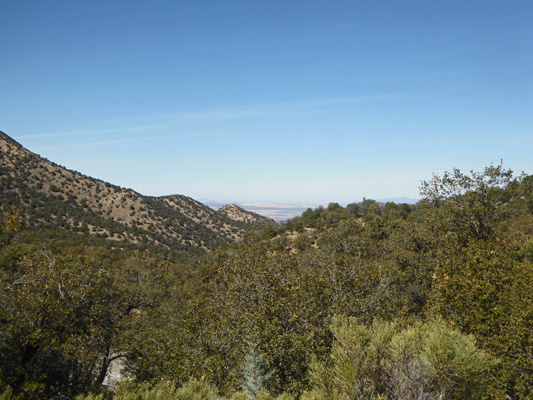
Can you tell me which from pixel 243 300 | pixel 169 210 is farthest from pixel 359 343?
pixel 169 210

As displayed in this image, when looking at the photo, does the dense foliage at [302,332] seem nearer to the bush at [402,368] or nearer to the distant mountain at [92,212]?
the bush at [402,368]

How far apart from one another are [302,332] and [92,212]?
99.9 metres

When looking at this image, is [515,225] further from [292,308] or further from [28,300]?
[28,300]

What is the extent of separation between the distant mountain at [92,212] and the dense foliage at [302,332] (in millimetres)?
61926

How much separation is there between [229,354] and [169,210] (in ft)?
371

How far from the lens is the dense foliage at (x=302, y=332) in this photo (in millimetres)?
11547

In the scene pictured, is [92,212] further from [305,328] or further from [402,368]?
[402,368]

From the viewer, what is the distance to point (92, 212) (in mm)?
97062

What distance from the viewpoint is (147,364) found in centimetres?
1831

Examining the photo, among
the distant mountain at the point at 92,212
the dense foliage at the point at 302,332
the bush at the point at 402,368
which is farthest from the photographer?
the distant mountain at the point at 92,212

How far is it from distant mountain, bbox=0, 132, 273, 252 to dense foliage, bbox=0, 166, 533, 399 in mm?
61926

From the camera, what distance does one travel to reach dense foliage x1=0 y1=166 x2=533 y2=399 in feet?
37.9

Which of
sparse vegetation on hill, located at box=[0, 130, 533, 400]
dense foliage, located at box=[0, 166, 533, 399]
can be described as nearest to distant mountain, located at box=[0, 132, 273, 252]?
sparse vegetation on hill, located at box=[0, 130, 533, 400]

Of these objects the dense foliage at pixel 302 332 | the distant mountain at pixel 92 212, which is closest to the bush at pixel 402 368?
the dense foliage at pixel 302 332
